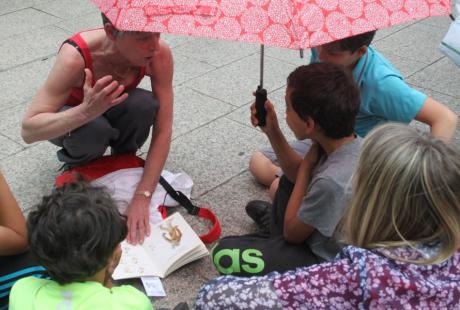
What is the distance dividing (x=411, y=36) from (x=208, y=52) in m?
1.71

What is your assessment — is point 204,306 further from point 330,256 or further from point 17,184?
→ point 17,184

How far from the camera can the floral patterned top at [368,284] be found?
152 centimetres

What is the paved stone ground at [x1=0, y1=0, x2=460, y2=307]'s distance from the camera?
3.15 m

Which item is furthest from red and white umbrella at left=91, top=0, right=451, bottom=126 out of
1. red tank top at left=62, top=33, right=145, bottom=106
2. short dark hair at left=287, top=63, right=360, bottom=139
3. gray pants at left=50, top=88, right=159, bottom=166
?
gray pants at left=50, top=88, right=159, bottom=166

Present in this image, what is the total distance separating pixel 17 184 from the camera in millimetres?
3189

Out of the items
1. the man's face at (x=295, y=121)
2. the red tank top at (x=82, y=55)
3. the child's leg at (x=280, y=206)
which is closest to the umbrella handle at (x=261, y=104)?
the man's face at (x=295, y=121)

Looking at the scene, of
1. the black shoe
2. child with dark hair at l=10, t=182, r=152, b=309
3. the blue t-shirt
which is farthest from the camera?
the black shoe

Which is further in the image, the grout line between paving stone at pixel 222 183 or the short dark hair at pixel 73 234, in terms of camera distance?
the grout line between paving stone at pixel 222 183

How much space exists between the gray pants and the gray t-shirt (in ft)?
3.30

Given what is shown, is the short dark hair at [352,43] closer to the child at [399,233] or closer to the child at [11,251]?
the child at [399,233]

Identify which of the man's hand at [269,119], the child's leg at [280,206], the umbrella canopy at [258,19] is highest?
the umbrella canopy at [258,19]

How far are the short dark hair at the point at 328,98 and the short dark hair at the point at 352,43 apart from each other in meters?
0.24

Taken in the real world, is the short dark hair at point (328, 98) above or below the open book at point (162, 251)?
above

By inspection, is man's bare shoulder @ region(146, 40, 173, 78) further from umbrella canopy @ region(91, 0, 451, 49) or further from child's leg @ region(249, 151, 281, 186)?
umbrella canopy @ region(91, 0, 451, 49)
